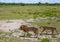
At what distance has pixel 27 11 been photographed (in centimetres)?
543

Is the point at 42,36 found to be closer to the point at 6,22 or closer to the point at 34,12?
the point at 6,22

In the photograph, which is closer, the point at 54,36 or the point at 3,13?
the point at 54,36

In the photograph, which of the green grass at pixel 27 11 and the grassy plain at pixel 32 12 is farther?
the green grass at pixel 27 11

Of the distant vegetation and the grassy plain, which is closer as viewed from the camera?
the grassy plain

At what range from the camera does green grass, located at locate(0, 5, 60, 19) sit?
16.6 feet

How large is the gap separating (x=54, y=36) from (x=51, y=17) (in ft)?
3.34

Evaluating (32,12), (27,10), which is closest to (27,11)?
(27,10)

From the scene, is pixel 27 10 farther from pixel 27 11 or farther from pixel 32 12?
pixel 32 12

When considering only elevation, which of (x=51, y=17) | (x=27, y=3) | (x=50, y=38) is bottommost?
(x=50, y=38)

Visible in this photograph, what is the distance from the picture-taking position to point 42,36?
4043mm

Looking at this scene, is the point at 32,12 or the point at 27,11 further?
the point at 27,11

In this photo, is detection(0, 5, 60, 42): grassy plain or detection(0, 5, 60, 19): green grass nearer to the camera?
detection(0, 5, 60, 42): grassy plain

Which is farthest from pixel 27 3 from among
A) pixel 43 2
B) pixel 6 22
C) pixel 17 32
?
pixel 17 32

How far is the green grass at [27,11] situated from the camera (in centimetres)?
506
